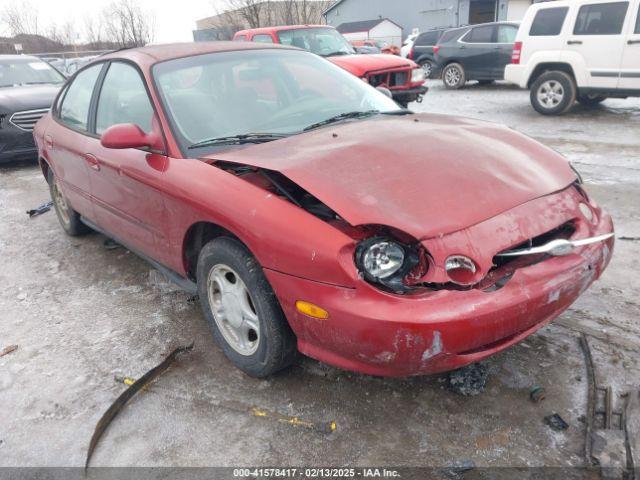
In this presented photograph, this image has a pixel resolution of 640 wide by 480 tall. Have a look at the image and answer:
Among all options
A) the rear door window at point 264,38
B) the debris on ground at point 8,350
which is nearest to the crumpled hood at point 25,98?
the rear door window at point 264,38

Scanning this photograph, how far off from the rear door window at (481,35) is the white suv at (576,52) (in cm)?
412

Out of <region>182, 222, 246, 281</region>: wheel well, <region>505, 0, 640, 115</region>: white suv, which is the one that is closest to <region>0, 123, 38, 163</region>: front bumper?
<region>182, 222, 246, 281</region>: wheel well

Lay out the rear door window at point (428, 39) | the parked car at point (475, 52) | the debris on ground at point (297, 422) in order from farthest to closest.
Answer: the rear door window at point (428, 39) < the parked car at point (475, 52) < the debris on ground at point (297, 422)

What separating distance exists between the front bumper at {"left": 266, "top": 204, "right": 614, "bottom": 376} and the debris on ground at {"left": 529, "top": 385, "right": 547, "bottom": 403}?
389mm

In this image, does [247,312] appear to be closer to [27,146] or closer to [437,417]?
[437,417]

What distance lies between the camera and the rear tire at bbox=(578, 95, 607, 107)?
9.95m

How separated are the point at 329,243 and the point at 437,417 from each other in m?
1.00

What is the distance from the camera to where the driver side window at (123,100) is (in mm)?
3086

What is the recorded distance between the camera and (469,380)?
8.03 ft

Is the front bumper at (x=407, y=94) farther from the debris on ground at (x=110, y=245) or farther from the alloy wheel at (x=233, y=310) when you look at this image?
the alloy wheel at (x=233, y=310)

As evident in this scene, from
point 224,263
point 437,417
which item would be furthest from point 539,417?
point 224,263

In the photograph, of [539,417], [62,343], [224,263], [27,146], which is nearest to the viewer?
[539,417]

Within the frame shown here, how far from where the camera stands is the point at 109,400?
8.45ft

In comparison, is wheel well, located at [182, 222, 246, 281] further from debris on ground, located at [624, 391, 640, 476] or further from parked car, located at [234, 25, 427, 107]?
parked car, located at [234, 25, 427, 107]
